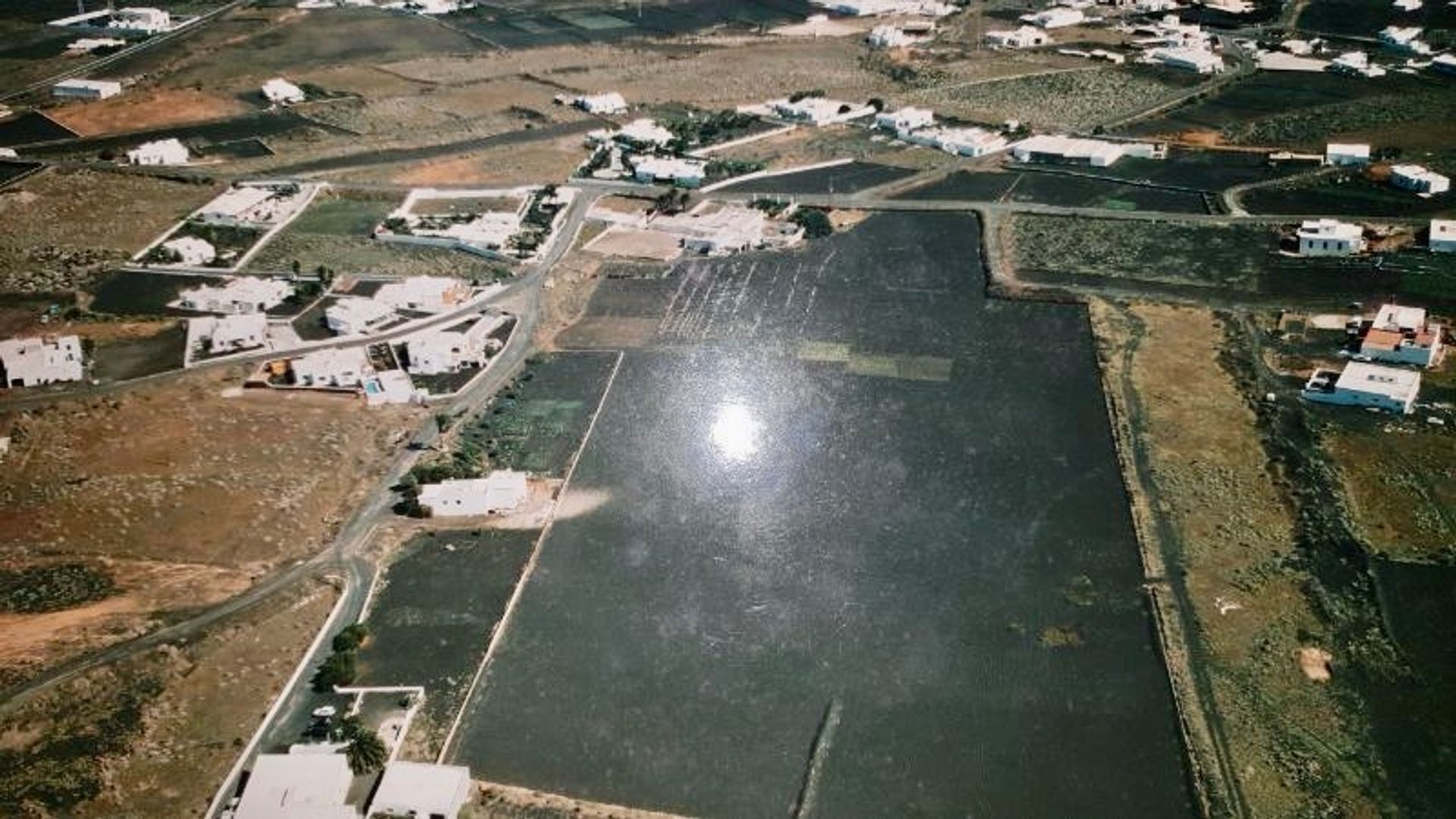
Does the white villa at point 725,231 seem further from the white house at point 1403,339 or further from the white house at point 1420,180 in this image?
the white house at point 1420,180

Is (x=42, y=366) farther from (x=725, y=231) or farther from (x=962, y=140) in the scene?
(x=962, y=140)

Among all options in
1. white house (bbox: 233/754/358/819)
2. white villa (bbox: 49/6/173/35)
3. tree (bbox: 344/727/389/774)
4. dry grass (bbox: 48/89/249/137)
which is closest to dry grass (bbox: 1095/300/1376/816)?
tree (bbox: 344/727/389/774)

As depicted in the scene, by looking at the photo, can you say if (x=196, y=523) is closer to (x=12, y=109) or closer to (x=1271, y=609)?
(x=1271, y=609)

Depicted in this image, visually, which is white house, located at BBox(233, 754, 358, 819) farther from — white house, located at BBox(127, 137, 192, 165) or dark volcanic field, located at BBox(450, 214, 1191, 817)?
white house, located at BBox(127, 137, 192, 165)

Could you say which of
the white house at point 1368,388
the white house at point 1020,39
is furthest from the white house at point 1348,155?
the white house at point 1020,39

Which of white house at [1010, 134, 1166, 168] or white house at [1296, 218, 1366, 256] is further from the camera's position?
white house at [1010, 134, 1166, 168]

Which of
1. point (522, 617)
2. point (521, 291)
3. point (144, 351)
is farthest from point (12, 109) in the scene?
point (522, 617)

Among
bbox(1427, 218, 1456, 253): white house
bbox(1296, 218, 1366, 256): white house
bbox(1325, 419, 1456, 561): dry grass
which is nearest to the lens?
bbox(1325, 419, 1456, 561): dry grass

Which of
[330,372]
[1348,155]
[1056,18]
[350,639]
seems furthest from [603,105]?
[350,639]
